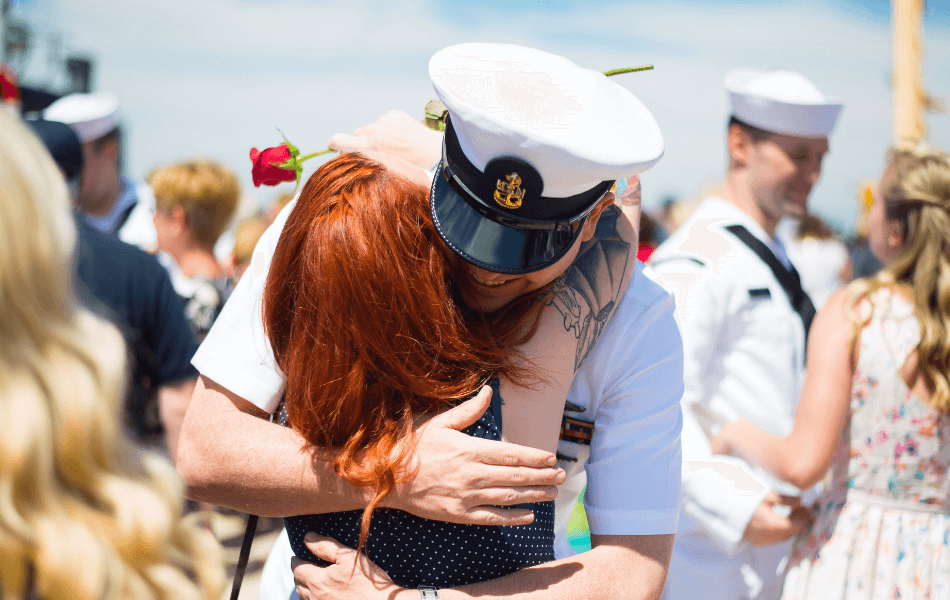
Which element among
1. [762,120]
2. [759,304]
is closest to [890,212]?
[759,304]

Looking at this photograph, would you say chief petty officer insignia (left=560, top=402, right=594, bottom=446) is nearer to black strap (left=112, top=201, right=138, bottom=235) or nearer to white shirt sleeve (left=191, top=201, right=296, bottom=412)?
white shirt sleeve (left=191, top=201, right=296, bottom=412)

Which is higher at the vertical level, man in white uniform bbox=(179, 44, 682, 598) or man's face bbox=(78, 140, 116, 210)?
man in white uniform bbox=(179, 44, 682, 598)

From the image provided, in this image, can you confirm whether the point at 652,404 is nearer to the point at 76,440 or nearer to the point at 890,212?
the point at 76,440

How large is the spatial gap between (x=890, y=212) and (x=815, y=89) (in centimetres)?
88

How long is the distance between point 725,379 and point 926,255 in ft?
2.73

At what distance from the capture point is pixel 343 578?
1277mm

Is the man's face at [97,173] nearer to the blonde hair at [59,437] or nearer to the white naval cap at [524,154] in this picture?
the white naval cap at [524,154]

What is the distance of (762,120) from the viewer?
10.7 ft

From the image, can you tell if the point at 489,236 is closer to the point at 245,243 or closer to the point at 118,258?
the point at 118,258

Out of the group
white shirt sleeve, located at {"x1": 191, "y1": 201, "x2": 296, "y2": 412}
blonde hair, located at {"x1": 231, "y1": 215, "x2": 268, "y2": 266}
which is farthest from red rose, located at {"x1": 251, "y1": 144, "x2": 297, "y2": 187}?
blonde hair, located at {"x1": 231, "y1": 215, "x2": 268, "y2": 266}

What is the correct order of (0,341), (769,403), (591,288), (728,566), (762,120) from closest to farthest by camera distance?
(0,341) → (591,288) → (728,566) → (769,403) → (762,120)

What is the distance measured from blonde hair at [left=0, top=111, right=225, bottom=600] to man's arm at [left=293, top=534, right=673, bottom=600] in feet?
1.27

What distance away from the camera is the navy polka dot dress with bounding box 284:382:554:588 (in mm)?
1293

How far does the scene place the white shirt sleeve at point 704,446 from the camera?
2506mm
